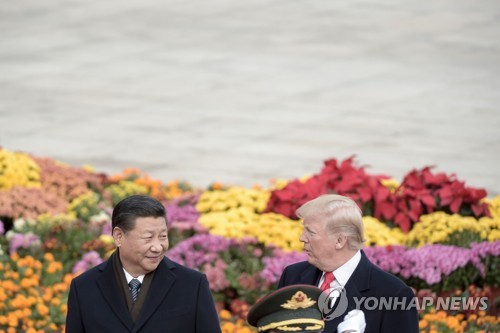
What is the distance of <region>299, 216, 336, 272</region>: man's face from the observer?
16.6ft

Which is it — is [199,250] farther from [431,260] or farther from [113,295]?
[113,295]

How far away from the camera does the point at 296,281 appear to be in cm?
532

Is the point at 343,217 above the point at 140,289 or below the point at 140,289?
above

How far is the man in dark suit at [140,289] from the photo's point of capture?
5.14 meters

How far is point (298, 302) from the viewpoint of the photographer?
445cm

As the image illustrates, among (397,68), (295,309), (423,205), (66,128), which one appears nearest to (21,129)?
(66,128)

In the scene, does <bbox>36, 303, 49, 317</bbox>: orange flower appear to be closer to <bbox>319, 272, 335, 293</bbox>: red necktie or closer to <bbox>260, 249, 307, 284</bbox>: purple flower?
<bbox>260, 249, 307, 284</bbox>: purple flower

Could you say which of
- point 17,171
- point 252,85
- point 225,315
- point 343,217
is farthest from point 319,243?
point 252,85

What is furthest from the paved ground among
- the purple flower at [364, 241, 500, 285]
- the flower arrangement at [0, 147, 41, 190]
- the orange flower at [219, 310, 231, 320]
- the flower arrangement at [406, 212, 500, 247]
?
the orange flower at [219, 310, 231, 320]

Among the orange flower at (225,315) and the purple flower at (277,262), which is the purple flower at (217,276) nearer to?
the purple flower at (277,262)

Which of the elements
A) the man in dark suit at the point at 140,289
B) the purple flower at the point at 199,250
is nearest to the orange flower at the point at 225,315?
the purple flower at the point at 199,250


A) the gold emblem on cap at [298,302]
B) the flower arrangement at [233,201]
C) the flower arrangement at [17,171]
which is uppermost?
the gold emblem on cap at [298,302]

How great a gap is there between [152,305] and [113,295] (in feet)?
0.57

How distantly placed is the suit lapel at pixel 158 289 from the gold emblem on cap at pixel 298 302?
0.93m
